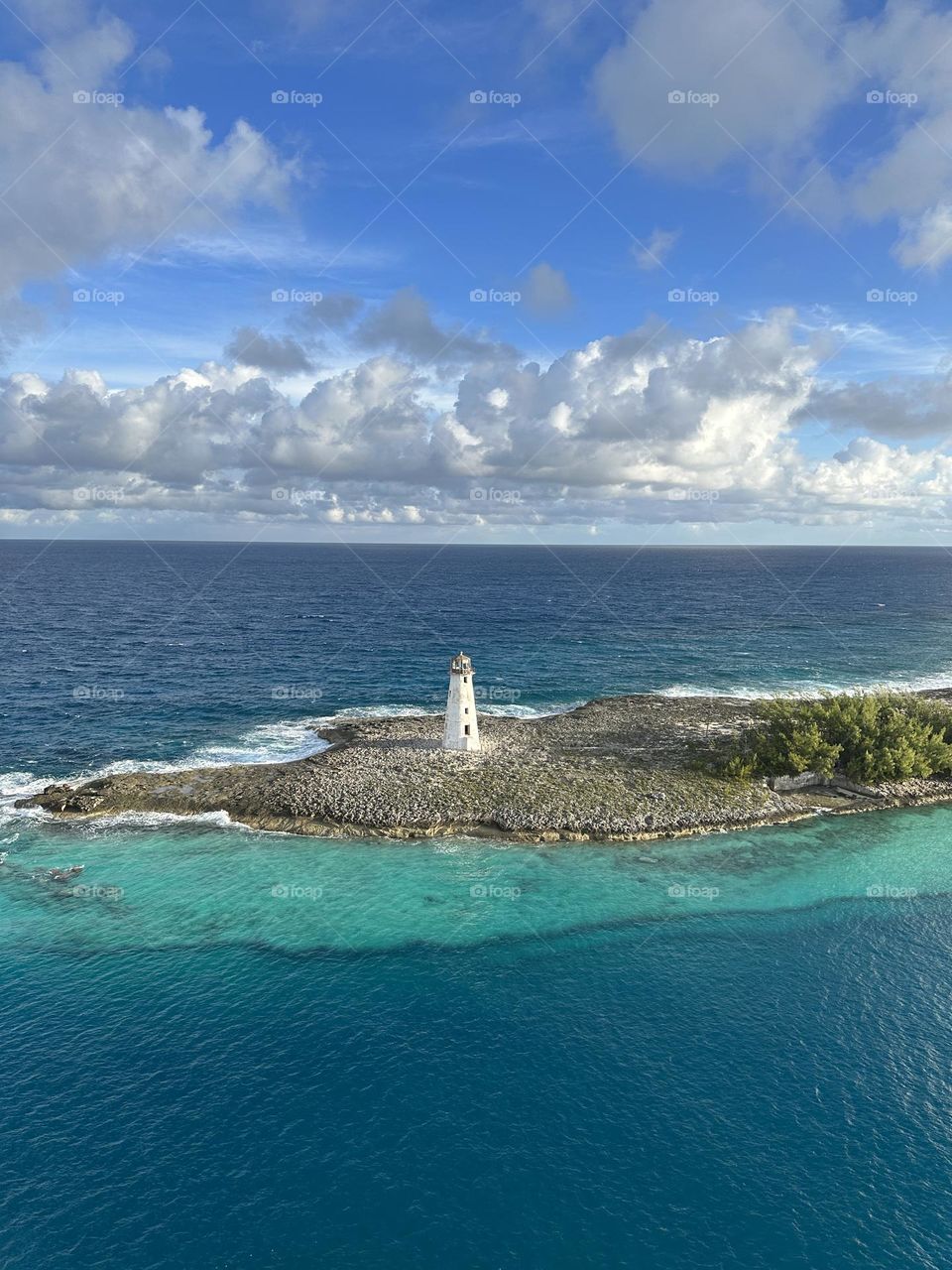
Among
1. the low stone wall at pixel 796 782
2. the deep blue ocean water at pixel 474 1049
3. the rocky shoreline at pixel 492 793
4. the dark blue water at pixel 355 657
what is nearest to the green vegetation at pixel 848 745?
the low stone wall at pixel 796 782

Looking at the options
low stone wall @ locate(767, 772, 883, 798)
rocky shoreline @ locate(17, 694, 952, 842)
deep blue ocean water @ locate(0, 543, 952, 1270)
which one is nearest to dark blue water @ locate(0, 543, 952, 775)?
rocky shoreline @ locate(17, 694, 952, 842)

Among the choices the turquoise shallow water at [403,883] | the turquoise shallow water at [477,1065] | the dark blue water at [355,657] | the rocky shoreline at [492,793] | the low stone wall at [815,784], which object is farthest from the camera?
the dark blue water at [355,657]

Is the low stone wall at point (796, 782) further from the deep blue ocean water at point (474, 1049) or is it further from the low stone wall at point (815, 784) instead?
the deep blue ocean water at point (474, 1049)

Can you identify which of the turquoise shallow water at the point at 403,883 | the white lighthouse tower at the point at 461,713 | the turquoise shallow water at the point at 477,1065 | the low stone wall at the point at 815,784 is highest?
the white lighthouse tower at the point at 461,713

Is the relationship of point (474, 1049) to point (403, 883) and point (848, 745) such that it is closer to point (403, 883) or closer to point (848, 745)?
point (403, 883)

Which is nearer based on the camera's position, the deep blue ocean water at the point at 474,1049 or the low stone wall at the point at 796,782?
the deep blue ocean water at the point at 474,1049

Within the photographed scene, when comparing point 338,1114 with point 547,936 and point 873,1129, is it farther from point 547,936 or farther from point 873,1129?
point 873,1129
